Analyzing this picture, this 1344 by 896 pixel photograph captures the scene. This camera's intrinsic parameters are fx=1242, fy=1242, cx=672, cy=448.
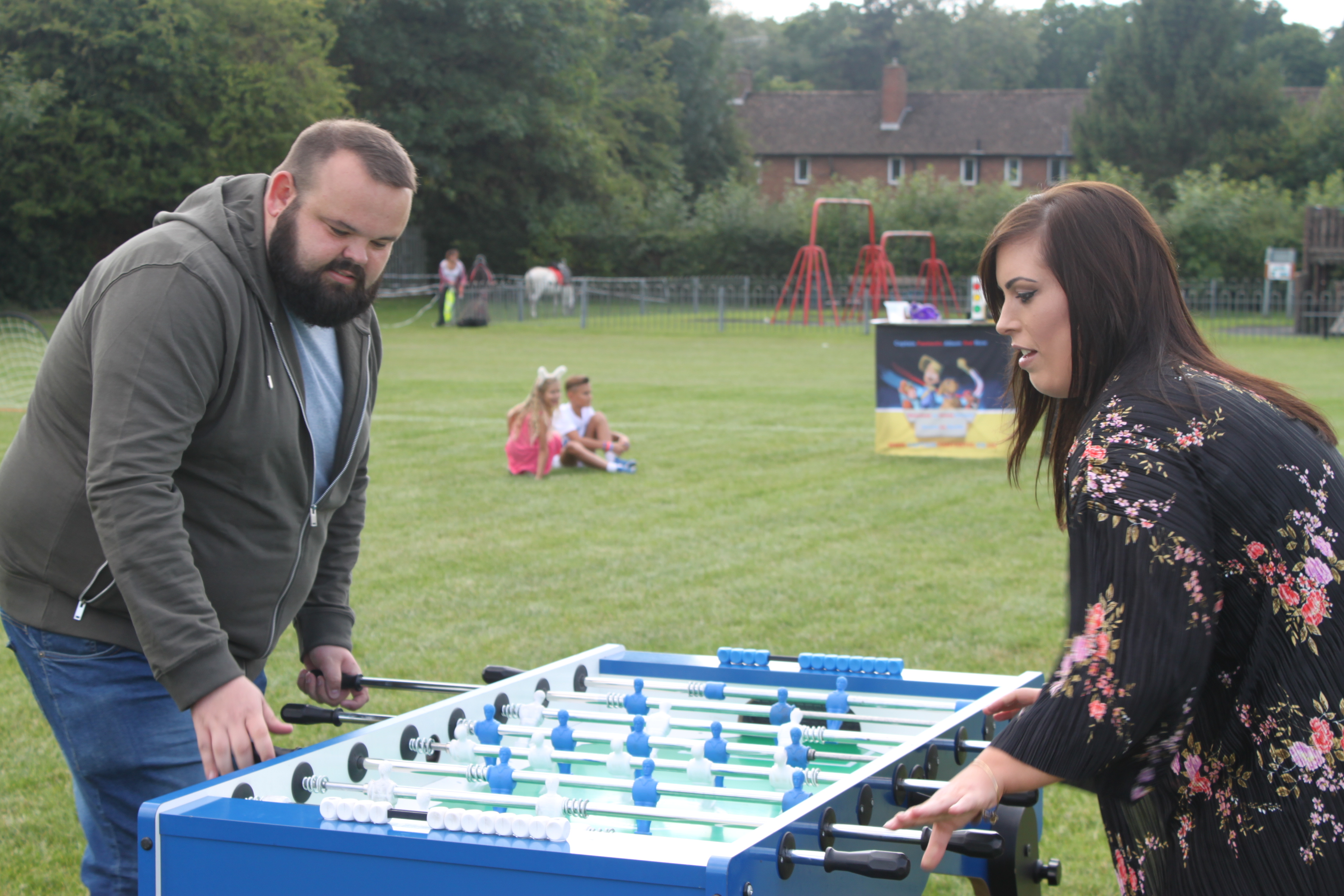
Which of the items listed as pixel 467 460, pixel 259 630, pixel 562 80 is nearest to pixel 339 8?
pixel 562 80

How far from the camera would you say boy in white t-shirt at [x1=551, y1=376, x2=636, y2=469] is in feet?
38.0

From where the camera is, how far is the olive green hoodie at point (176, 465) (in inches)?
95.0

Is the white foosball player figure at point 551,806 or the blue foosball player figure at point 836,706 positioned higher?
the white foosball player figure at point 551,806

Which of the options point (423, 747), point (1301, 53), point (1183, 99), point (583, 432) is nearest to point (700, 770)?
point (423, 747)

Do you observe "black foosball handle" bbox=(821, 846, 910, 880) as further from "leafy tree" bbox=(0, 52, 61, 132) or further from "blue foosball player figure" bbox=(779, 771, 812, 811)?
"leafy tree" bbox=(0, 52, 61, 132)

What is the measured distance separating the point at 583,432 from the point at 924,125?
55990 millimetres

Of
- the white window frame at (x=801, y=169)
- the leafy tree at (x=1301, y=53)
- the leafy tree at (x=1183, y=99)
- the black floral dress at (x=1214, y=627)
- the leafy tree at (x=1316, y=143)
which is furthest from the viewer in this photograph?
the leafy tree at (x=1301, y=53)

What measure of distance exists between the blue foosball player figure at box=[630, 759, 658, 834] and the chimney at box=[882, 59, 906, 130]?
207 feet

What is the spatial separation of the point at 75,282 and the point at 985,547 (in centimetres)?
3310

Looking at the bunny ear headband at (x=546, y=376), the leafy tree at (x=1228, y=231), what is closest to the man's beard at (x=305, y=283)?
the bunny ear headband at (x=546, y=376)

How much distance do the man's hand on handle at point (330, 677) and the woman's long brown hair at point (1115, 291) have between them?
199 centimetres

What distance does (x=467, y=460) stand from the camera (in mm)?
11930

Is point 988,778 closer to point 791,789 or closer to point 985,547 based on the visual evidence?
point 791,789

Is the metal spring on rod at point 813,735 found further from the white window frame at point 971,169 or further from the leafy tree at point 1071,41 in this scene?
the leafy tree at point 1071,41
